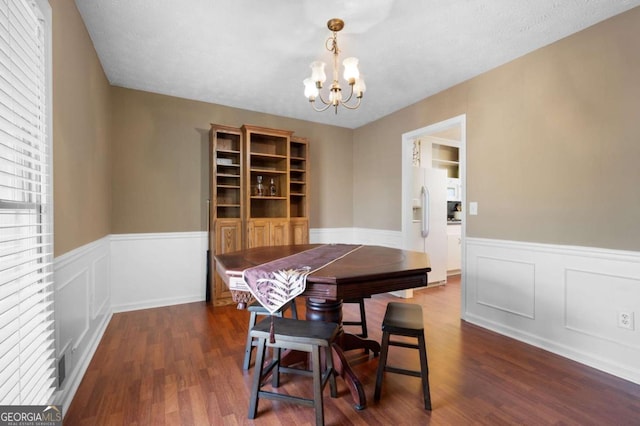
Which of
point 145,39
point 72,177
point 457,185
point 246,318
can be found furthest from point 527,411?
point 457,185

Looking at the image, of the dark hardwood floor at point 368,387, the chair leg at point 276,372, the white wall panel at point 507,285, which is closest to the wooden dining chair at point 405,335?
the dark hardwood floor at point 368,387

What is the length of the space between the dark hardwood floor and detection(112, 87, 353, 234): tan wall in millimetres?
1346

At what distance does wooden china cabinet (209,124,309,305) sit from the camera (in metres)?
3.58

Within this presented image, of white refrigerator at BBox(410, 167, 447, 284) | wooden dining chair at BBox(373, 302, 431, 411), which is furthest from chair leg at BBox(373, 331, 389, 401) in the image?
white refrigerator at BBox(410, 167, 447, 284)

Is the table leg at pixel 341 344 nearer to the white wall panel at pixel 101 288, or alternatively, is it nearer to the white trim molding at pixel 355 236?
the white wall panel at pixel 101 288

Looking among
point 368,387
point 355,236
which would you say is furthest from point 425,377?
point 355,236

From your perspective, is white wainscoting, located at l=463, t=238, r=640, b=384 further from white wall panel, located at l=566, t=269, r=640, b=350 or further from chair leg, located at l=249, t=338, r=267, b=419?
chair leg, located at l=249, t=338, r=267, b=419

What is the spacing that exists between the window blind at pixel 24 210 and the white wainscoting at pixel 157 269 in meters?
1.94

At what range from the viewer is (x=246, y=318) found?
3.11 meters

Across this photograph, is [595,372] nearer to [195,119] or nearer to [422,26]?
[422,26]

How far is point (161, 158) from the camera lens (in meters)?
3.54

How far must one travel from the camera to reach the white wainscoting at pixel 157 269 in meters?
3.30

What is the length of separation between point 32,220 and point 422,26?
2.73m

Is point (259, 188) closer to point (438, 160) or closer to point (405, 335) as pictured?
point (405, 335)
